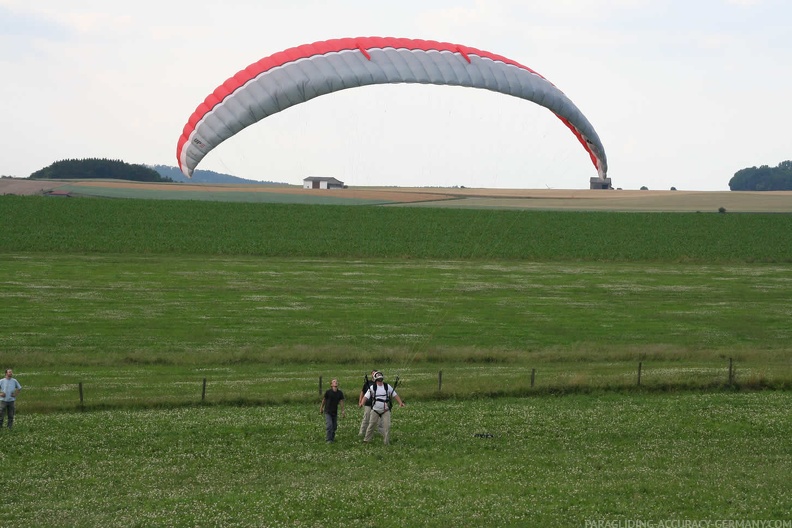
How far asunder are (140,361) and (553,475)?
50.9 feet

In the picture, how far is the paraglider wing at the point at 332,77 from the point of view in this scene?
21688mm

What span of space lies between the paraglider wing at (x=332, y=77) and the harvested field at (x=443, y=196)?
54.9 m

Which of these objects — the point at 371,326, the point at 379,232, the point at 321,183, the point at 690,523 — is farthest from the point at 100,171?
the point at 690,523

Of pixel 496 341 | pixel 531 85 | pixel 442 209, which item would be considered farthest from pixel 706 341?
pixel 442 209

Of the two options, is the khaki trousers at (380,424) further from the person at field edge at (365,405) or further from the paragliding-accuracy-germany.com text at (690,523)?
the paragliding-accuracy-germany.com text at (690,523)

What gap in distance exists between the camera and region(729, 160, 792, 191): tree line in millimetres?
142000

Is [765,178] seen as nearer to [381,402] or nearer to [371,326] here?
[371,326]

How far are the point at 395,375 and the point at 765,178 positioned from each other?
13456cm

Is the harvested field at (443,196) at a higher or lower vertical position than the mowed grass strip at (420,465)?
higher

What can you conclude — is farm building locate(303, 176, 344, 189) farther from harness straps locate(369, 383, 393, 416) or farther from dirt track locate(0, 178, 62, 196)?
harness straps locate(369, 383, 393, 416)

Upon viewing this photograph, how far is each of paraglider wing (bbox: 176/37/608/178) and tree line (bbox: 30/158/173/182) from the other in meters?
94.8

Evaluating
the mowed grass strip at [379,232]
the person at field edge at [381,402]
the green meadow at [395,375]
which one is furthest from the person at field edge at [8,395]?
the mowed grass strip at [379,232]

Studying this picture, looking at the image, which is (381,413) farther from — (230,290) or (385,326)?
(230,290)

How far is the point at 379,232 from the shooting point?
64.8 m
